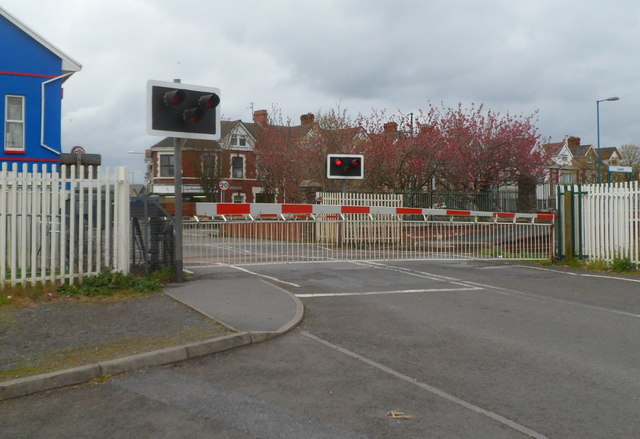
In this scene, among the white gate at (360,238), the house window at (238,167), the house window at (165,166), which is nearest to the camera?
the white gate at (360,238)

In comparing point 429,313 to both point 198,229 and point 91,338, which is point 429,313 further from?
point 198,229

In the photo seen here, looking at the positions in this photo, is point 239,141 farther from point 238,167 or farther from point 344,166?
point 344,166

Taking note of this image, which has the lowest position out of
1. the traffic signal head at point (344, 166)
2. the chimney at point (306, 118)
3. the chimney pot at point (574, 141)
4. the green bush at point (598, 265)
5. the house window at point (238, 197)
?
the green bush at point (598, 265)

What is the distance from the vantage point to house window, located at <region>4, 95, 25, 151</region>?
20938mm

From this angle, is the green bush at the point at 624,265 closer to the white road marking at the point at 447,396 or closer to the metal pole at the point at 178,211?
the white road marking at the point at 447,396

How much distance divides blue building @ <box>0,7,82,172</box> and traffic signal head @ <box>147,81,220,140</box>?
13.6m

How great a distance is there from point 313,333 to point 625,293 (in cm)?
643

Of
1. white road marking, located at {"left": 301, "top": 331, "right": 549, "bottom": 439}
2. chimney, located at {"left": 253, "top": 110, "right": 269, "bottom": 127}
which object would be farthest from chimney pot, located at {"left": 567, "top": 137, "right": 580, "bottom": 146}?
white road marking, located at {"left": 301, "top": 331, "right": 549, "bottom": 439}

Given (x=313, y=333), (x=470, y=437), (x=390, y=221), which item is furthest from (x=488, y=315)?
(x=390, y=221)

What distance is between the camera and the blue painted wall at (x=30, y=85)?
68.6ft

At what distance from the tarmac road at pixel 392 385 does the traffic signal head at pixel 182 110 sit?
3.48 m

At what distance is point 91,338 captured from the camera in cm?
654

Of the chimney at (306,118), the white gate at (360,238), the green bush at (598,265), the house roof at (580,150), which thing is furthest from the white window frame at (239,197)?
the house roof at (580,150)

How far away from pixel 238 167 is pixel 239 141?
2.37 meters
